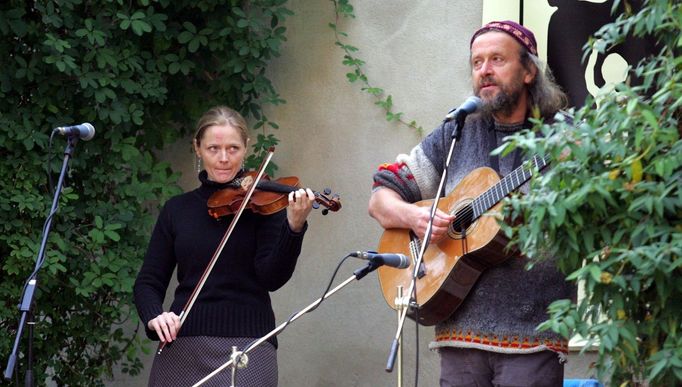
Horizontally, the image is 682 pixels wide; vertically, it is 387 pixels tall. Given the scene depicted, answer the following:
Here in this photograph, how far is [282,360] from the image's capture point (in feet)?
16.7

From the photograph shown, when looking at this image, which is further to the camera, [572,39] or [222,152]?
[572,39]

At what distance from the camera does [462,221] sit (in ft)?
11.4

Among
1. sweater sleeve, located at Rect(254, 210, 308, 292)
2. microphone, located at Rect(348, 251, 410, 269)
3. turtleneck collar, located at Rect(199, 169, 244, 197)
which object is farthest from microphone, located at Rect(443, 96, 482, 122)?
turtleneck collar, located at Rect(199, 169, 244, 197)

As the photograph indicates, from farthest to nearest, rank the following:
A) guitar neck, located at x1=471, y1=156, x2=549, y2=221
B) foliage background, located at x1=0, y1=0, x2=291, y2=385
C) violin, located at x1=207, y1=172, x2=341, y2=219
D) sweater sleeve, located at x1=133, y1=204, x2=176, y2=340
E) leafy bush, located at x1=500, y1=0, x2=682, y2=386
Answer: foliage background, located at x1=0, y1=0, x2=291, y2=385 < sweater sleeve, located at x1=133, y1=204, x2=176, y2=340 < violin, located at x1=207, y1=172, x2=341, y2=219 < guitar neck, located at x1=471, y1=156, x2=549, y2=221 < leafy bush, located at x1=500, y1=0, x2=682, y2=386

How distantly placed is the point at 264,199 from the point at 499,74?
96 centimetres

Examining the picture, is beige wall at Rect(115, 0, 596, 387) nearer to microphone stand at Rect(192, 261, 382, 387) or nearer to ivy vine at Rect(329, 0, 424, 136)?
ivy vine at Rect(329, 0, 424, 136)

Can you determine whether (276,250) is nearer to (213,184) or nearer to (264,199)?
(264,199)

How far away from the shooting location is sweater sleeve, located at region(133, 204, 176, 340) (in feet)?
12.9

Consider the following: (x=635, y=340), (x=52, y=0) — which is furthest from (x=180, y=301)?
(x=635, y=340)

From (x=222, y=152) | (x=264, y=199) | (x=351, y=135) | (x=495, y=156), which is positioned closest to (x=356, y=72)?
(x=351, y=135)

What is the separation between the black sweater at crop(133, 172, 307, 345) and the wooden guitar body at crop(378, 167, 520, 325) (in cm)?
49

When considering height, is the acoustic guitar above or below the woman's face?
below

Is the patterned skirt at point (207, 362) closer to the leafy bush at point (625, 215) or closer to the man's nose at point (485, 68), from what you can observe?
the man's nose at point (485, 68)

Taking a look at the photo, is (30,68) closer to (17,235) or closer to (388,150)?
(17,235)
